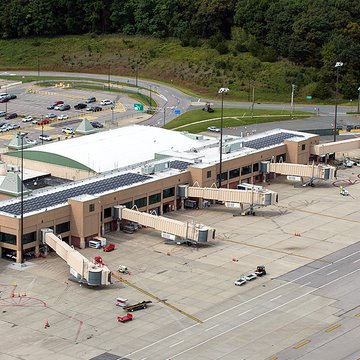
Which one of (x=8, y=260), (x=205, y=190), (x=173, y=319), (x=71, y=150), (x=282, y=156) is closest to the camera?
(x=173, y=319)

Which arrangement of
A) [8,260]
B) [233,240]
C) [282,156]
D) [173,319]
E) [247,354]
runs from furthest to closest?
1. [282,156]
2. [233,240]
3. [8,260]
4. [173,319]
5. [247,354]

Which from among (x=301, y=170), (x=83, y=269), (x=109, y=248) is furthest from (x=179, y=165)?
(x=83, y=269)

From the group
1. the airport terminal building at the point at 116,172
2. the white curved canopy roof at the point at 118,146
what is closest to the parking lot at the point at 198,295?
the airport terminal building at the point at 116,172

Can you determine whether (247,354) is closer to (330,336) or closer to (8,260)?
(330,336)

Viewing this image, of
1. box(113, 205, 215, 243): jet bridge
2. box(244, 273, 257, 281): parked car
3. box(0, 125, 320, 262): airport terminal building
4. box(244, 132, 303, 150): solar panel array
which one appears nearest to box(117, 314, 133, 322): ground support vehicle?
box(244, 273, 257, 281): parked car

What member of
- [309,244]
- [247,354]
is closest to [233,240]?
[309,244]

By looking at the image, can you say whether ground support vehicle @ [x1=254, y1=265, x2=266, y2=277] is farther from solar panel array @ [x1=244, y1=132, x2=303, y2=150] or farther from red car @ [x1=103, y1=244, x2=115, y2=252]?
solar panel array @ [x1=244, y1=132, x2=303, y2=150]

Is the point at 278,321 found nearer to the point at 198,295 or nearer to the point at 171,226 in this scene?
the point at 198,295

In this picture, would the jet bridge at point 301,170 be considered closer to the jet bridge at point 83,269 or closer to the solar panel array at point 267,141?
the solar panel array at point 267,141
